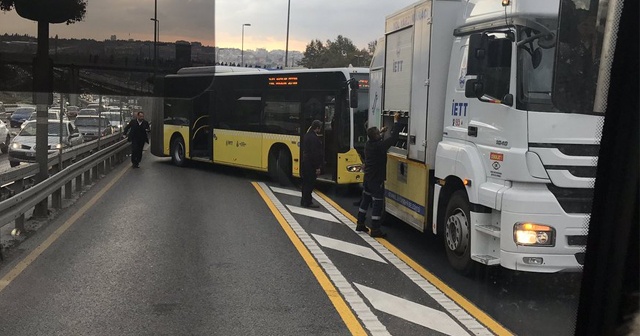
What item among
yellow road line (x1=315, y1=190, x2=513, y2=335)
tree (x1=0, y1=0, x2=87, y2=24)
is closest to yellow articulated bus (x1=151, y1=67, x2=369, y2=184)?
yellow road line (x1=315, y1=190, x2=513, y2=335)

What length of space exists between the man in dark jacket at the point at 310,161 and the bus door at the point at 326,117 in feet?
6.20

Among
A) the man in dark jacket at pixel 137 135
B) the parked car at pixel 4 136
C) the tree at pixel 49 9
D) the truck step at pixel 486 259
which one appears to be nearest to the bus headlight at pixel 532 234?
the truck step at pixel 486 259

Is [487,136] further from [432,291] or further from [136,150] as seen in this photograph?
[136,150]

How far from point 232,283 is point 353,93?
28.2ft

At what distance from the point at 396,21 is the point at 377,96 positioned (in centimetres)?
158

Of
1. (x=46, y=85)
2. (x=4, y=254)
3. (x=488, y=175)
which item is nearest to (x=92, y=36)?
(x=46, y=85)

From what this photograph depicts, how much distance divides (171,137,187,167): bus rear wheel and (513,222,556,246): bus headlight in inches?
640

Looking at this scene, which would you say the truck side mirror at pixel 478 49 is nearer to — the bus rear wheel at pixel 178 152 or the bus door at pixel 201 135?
the bus door at pixel 201 135

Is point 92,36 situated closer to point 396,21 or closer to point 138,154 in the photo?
point 396,21

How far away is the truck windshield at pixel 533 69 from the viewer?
5.74 meters

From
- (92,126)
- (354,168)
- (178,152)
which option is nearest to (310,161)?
(354,168)

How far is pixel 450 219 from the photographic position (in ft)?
24.2

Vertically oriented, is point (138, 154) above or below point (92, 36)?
below

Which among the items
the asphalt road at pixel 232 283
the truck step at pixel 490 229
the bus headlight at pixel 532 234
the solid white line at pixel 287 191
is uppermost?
the bus headlight at pixel 532 234
